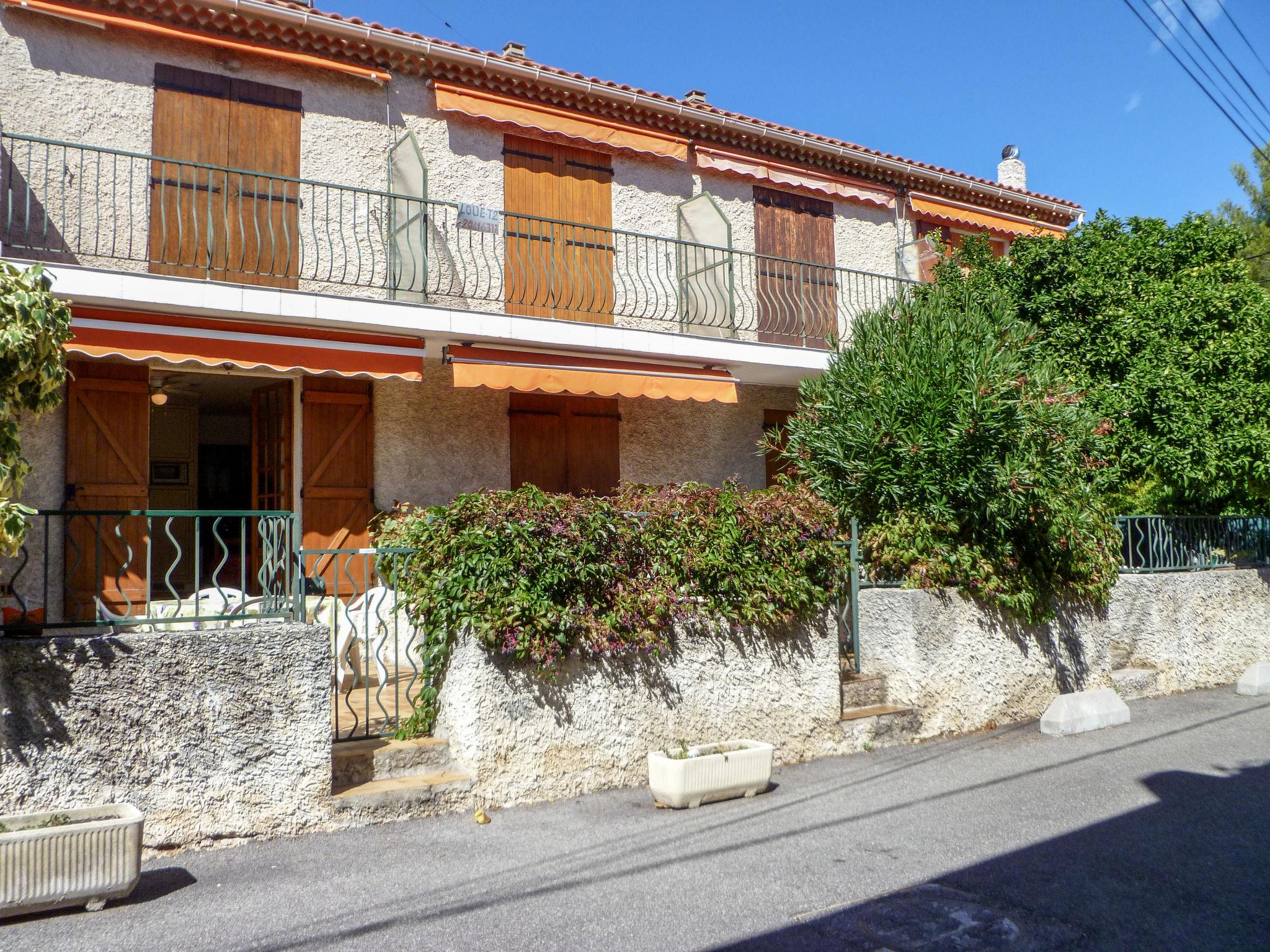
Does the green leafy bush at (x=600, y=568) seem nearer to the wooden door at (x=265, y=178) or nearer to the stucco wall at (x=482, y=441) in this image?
the stucco wall at (x=482, y=441)

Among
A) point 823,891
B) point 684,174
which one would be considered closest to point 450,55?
point 684,174

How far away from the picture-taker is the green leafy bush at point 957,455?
9.23 meters

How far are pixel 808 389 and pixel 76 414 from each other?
24.4 feet

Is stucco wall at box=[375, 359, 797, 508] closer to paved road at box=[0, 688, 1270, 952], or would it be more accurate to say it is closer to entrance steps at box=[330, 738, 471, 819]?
entrance steps at box=[330, 738, 471, 819]

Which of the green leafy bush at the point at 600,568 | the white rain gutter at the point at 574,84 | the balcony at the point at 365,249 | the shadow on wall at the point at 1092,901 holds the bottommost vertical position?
the shadow on wall at the point at 1092,901

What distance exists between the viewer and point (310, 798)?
6.09 metres

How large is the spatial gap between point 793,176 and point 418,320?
670 cm

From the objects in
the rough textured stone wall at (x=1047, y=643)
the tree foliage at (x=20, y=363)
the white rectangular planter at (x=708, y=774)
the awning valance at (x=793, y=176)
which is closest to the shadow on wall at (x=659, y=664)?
the white rectangular planter at (x=708, y=774)

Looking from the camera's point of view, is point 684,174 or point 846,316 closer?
point 684,174

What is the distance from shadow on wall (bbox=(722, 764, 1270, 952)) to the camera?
15.0 feet

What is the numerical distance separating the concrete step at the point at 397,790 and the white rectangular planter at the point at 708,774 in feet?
4.29

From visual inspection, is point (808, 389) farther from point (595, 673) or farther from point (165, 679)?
point (165, 679)

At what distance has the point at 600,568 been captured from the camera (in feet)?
23.5

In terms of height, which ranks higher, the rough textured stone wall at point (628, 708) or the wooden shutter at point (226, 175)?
the wooden shutter at point (226, 175)
